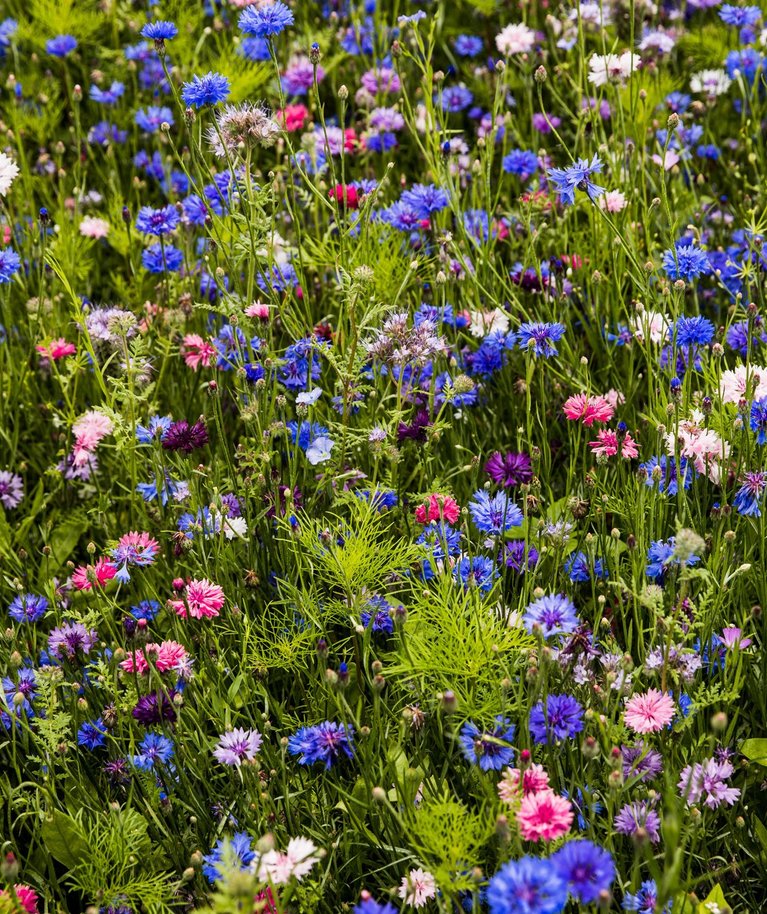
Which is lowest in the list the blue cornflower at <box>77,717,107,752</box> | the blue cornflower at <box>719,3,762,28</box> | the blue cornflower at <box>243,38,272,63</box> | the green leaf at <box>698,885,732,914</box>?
the green leaf at <box>698,885,732,914</box>

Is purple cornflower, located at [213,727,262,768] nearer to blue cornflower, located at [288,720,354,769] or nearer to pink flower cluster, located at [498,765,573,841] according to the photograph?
blue cornflower, located at [288,720,354,769]

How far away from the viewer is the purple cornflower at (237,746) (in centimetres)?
165

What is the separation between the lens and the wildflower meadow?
1564 mm

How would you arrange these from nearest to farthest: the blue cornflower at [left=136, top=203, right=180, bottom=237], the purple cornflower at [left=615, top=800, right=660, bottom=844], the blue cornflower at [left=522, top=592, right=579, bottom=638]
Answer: the purple cornflower at [left=615, top=800, right=660, bottom=844], the blue cornflower at [left=522, top=592, right=579, bottom=638], the blue cornflower at [left=136, top=203, right=180, bottom=237]

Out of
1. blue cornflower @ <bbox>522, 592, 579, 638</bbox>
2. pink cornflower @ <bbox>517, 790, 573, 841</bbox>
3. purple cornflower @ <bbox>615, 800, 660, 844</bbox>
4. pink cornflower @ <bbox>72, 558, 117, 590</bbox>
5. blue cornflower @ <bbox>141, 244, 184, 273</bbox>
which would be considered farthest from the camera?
blue cornflower @ <bbox>141, 244, 184, 273</bbox>

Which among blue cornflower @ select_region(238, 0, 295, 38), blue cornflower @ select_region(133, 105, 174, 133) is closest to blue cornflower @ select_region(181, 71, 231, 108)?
blue cornflower @ select_region(238, 0, 295, 38)

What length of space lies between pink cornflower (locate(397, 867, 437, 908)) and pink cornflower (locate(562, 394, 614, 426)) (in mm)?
868

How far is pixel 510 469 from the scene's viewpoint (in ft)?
6.57

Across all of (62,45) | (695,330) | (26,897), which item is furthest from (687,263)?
(62,45)

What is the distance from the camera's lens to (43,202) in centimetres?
325

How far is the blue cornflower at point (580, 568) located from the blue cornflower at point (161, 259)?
121 centimetres

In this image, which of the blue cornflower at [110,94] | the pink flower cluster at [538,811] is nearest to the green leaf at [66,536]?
the pink flower cluster at [538,811]

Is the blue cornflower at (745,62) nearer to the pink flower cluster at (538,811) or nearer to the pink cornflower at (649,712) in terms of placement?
the pink cornflower at (649,712)

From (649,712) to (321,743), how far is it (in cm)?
49
